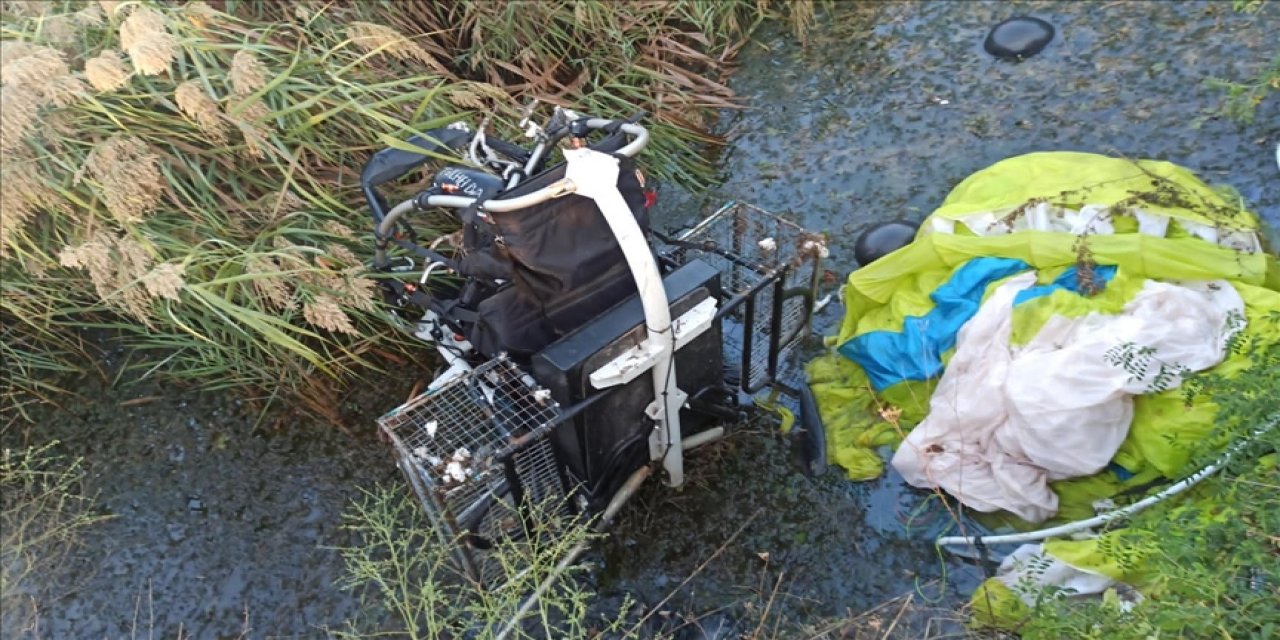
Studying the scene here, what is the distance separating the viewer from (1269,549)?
2266 millimetres

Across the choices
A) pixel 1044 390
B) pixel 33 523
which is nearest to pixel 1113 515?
pixel 1044 390

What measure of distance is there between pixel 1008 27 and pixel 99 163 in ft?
16.7

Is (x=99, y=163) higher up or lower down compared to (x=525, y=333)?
higher up

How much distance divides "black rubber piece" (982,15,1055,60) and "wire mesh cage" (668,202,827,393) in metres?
2.30

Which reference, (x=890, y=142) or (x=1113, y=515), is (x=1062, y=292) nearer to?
(x=1113, y=515)

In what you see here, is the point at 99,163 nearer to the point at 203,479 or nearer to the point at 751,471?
the point at 203,479

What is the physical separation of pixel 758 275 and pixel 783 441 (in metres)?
0.82

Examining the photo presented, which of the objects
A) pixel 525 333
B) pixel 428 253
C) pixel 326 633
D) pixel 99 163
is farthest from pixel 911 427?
pixel 99 163

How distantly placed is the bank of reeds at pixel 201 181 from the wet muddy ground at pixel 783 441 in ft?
1.07

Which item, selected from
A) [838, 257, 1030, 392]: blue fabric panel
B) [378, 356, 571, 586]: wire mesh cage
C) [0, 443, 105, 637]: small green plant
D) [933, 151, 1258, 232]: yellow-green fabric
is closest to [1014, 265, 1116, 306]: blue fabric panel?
Answer: [838, 257, 1030, 392]: blue fabric panel

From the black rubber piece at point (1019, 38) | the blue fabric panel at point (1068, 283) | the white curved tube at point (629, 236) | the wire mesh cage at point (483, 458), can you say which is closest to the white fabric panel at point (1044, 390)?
the blue fabric panel at point (1068, 283)

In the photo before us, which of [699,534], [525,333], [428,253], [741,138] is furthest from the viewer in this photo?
[741,138]

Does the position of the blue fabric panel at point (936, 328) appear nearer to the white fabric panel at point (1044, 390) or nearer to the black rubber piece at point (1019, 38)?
the white fabric panel at point (1044, 390)

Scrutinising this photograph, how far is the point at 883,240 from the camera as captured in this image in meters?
4.08
